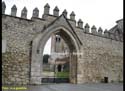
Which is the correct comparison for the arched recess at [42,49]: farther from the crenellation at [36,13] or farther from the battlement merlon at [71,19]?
the crenellation at [36,13]

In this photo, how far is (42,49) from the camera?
10.7 metres

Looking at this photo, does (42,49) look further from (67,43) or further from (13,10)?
(13,10)

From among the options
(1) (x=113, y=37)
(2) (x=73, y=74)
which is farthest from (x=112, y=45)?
(2) (x=73, y=74)

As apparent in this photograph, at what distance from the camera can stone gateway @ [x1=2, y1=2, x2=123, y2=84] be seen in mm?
9906

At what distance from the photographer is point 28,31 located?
10492mm

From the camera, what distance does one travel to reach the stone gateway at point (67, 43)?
9.91m

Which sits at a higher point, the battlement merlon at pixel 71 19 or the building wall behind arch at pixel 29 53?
the battlement merlon at pixel 71 19

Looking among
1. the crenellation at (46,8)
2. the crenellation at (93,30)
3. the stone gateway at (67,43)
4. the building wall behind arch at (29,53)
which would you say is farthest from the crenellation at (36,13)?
the crenellation at (93,30)

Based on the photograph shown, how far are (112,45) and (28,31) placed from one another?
7.16 m

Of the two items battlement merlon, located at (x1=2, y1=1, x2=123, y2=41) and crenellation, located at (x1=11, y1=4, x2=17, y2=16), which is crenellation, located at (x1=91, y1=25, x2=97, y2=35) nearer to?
battlement merlon, located at (x1=2, y1=1, x2=123, y2=41)

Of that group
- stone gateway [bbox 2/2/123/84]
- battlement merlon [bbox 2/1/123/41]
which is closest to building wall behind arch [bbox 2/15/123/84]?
stone gateway [bbox 2/2/123/84]

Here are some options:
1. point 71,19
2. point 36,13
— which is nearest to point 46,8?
point 36,13

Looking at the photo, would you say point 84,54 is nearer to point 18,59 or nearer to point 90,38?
point 90,38

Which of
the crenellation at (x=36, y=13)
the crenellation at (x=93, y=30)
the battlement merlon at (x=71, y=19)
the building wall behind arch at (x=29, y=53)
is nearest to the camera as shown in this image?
the building wall behind arch at (x=29, y=53)
